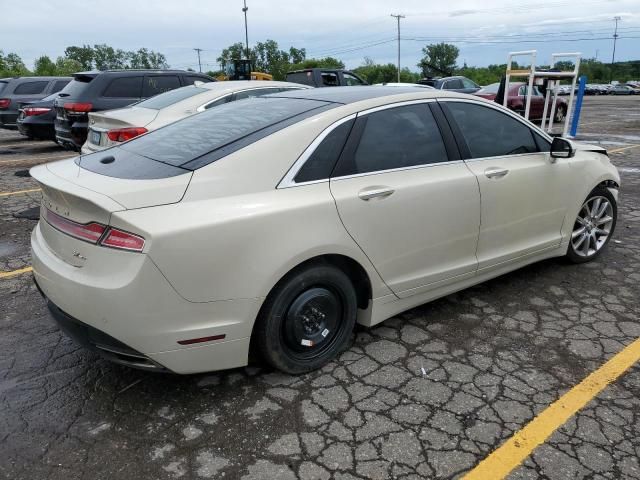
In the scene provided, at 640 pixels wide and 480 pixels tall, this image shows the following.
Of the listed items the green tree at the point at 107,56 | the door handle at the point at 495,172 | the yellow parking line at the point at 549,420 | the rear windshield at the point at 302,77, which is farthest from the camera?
the green tree at the point at 107,56

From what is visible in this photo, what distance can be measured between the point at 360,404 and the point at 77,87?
355 inches

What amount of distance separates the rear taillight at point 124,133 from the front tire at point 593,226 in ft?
15.6

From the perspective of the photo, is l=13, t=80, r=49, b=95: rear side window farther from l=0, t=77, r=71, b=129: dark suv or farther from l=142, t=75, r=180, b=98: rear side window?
l=142, t=75, r=180, b=98: rear side window

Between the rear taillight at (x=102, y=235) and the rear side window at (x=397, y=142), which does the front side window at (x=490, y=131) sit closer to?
the rear side window at (x=397, y=142)

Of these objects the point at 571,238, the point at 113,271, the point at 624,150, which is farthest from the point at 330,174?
the point at 624,150

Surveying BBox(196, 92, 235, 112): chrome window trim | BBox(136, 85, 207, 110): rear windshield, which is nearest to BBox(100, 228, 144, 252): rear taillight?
BBox(196, 92, 235, 112): chrome window trim

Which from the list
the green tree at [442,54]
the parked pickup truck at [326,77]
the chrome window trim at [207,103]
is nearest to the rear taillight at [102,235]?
the chrome window trim at [207,103]

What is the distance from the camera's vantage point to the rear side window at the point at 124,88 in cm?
956

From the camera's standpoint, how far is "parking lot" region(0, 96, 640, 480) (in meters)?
2.32

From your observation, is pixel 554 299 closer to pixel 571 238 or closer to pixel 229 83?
pixel 571 238

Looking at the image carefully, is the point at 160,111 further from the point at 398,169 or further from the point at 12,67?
the point at 12,67

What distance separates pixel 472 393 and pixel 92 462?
6.15ft

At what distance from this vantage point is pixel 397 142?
3250mm

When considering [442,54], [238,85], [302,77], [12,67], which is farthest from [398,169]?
[442,54]
